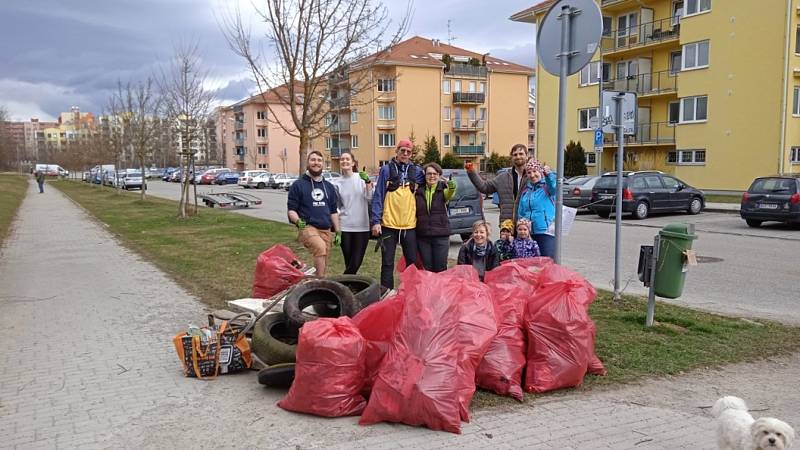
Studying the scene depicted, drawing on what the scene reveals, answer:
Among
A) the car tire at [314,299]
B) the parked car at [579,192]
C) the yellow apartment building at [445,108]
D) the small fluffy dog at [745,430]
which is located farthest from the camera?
the yellow apartment building at [445,108]

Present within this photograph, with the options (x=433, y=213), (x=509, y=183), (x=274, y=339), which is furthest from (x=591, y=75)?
(x=274, y=339)

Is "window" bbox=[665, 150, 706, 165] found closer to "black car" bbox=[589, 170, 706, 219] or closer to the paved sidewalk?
"black car" bbox=[589, 170, 706, 219]

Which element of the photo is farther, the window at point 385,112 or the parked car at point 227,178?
the window at point 385,112

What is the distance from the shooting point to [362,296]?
5742 millimetres

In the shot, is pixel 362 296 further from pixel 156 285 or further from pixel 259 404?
pixel 156 285

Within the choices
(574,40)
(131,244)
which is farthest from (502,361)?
(131,244)

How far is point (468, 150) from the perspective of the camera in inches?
2635

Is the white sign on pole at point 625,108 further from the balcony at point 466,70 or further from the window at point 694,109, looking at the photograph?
the balcony at point 466,70

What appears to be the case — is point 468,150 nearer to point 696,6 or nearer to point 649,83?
point 649,83

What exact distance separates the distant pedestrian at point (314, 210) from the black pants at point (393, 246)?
2.80 feet

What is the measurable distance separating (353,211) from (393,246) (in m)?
0.74

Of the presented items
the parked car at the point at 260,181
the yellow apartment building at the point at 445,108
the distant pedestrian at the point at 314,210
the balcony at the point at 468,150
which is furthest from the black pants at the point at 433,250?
the balcony at the point at 468,150

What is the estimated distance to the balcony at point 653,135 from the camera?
3731 cm

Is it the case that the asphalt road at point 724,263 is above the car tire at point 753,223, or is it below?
below
